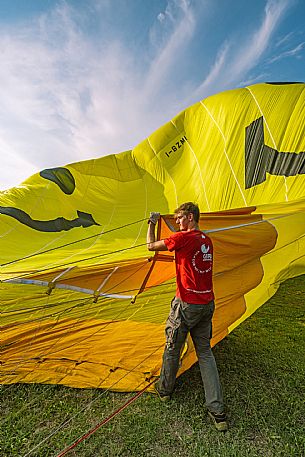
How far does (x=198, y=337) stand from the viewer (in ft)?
6.47

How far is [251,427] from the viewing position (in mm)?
1932

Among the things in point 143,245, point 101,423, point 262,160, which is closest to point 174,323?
point 101,423

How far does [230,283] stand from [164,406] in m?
0.88

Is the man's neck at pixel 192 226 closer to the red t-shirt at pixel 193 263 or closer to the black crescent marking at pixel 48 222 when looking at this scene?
the red t-shirt at pixel 193 263

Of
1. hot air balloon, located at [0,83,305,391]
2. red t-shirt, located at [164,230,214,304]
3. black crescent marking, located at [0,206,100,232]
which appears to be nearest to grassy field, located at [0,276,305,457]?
hot air balloon, located at [0,83,305,391]

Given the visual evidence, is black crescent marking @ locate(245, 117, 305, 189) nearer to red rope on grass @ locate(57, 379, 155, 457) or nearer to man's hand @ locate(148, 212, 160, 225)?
man's hand @ locate(148, 212, 160, 225)

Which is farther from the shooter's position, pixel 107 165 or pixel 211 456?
pixel 107 165

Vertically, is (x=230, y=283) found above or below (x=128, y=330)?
above

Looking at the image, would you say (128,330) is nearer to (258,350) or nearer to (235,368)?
(235,368)

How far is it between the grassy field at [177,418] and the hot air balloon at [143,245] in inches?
5.8

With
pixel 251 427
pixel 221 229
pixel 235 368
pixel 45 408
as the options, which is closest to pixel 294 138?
pixel 221 229

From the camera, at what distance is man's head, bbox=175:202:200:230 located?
1.90 meters

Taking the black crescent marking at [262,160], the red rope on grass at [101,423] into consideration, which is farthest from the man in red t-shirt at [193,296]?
the black crescent marking at [262,160]

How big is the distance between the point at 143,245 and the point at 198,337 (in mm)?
944
